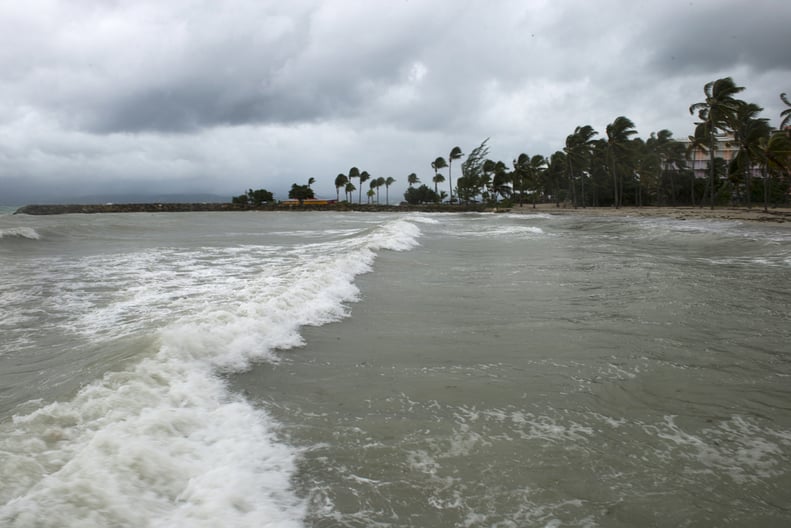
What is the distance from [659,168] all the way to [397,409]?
212ft

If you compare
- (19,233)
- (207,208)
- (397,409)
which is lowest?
(397,409)

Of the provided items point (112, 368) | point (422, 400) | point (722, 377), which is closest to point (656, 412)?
point (722, 377)

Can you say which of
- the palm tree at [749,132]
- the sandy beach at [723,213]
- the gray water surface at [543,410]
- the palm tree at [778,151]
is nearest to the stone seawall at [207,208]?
the sandy beach at [723,213]

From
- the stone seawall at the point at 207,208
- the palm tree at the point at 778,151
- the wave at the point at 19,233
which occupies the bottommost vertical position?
the wave at the point at 19,233

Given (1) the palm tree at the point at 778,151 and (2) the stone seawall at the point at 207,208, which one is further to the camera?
(2) the stone seawall at the point at 207,208

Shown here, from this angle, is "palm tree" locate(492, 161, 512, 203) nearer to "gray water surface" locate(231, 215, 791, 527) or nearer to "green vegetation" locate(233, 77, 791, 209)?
"green vegetation" locate(233, 77, 791, 209)

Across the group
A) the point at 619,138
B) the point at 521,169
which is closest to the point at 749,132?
the point at 619,138

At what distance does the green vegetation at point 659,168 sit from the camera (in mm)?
37531

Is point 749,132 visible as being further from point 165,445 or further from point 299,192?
point 299,192

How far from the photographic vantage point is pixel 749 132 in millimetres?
37781

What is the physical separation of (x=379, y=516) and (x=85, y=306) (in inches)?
264

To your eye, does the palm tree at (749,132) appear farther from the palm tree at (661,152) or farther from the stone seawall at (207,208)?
the stone seawall at (207,208)

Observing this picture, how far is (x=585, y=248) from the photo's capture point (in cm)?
1560

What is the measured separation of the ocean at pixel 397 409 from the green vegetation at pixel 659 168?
37005 millimetres
